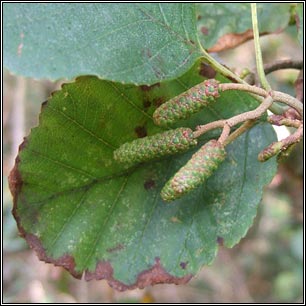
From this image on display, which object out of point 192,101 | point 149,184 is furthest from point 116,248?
point 192,101

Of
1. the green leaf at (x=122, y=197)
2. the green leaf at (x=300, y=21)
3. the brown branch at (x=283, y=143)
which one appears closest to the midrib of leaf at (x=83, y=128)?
the green leaf at (x=122, y=197)

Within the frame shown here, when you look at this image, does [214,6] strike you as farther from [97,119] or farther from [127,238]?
[127,238]

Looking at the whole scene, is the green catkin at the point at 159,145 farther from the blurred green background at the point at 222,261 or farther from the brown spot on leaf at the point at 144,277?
the blurred green background at the point at 222,261

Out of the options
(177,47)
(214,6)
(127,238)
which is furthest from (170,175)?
(214,6)

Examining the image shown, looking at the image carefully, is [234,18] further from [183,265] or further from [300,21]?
[183,265]

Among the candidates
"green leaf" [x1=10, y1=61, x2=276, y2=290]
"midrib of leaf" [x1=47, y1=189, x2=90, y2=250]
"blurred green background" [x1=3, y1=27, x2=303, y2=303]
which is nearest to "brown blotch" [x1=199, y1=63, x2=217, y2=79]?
"green leaf" [x1=10, y1=61, x2=276, y2=290]

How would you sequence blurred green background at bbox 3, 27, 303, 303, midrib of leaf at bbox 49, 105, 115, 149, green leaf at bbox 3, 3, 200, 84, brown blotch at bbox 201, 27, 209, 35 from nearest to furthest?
green leaf at bbox 3, 3, 200, 84 < midrib of leaf at bbox 49, 105, 115, 149 < brown blotch at bbox 201, 27, 209, 35 < blurred green background at bbox 3, 27, 303, 303

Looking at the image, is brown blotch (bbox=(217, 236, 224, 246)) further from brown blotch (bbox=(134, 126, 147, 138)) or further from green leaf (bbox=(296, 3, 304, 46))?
green leaf (bbox=(296, 3, 304, 46))

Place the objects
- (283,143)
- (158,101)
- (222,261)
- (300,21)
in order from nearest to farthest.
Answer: (283,143), (158,101), (300,21), (222,261)

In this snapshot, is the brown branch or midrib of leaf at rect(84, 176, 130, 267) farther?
midrib of leaf at rect(84, 176, 130, 267)
